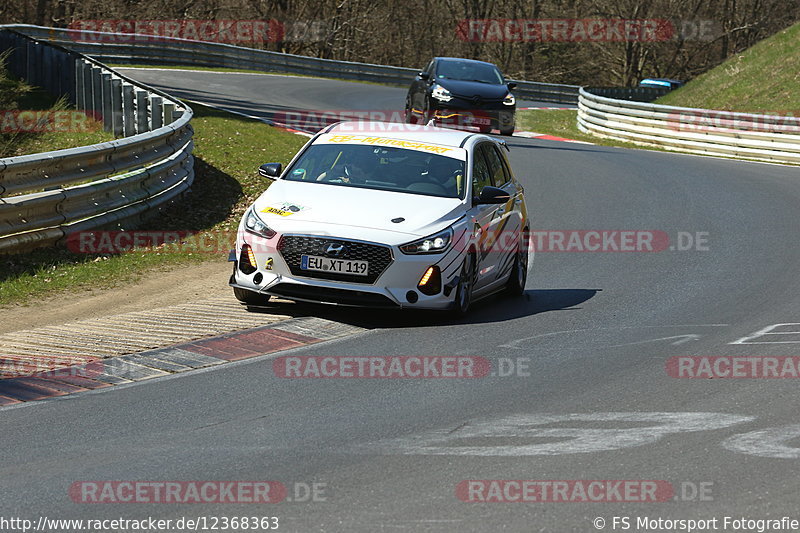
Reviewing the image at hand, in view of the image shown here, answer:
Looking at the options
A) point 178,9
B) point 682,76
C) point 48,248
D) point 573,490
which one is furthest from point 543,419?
point 682,76

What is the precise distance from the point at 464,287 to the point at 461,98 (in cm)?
1604

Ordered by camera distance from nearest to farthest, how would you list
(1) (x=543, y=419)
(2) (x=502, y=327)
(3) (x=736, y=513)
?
(3) (x=736, y=513) → (1) (x=543, y=419) → (2) (x=502, y=327)

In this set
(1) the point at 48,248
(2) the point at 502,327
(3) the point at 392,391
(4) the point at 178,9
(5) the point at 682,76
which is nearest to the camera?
(3) the point at 392,391

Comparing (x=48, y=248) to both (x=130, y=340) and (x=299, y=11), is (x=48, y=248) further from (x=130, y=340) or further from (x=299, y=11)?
(x=299, y=11)

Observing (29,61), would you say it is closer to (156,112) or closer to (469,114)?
(156,112)

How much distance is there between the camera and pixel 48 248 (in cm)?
1277

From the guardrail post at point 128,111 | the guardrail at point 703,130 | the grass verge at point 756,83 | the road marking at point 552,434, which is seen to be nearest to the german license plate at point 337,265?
the road marking at point 552,434

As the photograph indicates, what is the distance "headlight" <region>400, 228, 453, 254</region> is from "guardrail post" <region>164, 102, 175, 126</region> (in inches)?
385

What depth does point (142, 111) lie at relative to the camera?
20516mm

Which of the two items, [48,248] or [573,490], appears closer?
[573,490]

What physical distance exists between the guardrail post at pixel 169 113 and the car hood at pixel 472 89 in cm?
842

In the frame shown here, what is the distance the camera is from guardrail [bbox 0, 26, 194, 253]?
12.2m

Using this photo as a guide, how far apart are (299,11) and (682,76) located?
73.3 feet

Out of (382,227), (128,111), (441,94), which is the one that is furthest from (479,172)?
(441,94)
